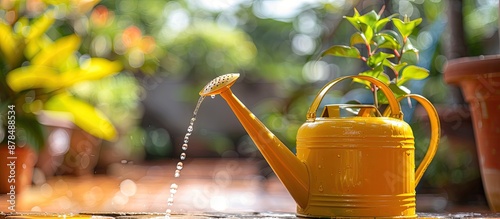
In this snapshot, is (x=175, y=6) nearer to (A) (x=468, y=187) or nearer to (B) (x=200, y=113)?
(B) (x=200, y=113)

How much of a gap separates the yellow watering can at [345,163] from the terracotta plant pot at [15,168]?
1.32 meters

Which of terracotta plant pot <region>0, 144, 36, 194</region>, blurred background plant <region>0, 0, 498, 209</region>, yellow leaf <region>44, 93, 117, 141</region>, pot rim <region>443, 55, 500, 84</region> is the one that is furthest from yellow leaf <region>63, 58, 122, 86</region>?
pot rim <region>443, 55, 500, 84</region>

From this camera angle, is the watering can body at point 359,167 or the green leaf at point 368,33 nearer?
the watering can body at point 359,167

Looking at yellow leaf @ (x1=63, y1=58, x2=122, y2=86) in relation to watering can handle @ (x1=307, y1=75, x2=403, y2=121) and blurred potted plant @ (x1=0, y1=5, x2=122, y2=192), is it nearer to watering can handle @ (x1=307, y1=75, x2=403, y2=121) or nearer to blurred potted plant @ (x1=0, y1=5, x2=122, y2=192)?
blurred potted plant @ (x1=0, y1=5, x2=122, y2=192)

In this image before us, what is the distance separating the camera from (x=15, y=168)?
2.35m

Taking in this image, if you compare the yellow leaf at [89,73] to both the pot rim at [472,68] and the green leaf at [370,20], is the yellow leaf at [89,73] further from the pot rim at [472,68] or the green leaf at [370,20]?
the green leaf at [370,20]

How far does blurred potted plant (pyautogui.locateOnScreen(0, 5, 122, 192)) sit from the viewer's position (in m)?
2.53

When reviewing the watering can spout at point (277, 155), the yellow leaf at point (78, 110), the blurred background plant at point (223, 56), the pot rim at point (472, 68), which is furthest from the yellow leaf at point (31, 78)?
the watering can spout at point (277, 155)

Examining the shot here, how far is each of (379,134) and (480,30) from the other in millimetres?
3550

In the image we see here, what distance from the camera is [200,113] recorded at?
23.2 ft

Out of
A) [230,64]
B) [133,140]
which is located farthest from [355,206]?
[230,64]

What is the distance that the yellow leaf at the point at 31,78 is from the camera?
2.52 metres

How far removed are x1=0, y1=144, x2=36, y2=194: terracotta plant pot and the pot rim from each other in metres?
1.32

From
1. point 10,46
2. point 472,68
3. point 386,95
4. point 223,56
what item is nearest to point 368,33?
point 386,95
